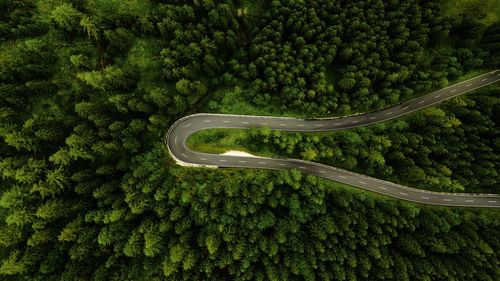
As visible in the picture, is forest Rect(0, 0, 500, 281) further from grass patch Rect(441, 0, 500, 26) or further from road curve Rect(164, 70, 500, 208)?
road curve Rect(164, 70, 500, 208)

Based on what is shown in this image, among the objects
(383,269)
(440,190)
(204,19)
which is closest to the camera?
(383,269)

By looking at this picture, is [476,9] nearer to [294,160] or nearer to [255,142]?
[294,160]

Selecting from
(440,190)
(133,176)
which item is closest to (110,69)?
(133,176)

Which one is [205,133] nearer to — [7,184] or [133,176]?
[133,176]

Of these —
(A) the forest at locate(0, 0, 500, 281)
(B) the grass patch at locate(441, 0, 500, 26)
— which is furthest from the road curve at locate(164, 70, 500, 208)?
(B) the grass patch at locate(441, 0, 500, 26)

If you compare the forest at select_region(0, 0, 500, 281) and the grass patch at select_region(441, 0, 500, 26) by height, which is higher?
the grass patch at select_region(441, 0, 500, 26)

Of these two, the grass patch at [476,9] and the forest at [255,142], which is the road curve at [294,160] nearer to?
the forest at [255,142]

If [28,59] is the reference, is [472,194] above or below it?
A: below
